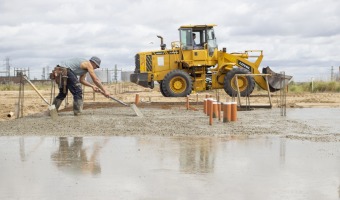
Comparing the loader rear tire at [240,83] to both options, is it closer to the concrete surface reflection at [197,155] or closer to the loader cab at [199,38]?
the loader cab at [199,38]

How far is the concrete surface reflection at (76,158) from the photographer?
841 cm

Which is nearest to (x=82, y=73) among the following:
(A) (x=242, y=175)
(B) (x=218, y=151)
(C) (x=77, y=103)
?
(C) (x=77, y=103)

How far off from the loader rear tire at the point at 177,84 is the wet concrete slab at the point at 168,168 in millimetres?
16970

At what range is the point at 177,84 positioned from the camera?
96.3 feet

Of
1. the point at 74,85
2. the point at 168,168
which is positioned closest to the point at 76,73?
the point at 74,85

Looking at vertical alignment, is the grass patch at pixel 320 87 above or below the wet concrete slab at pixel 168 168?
above

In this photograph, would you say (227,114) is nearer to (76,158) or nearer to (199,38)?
(76,158)

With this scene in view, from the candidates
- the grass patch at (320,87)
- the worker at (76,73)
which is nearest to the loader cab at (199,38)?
the worker at (76,73)

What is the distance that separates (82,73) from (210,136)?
19.6ft

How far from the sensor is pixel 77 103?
56.8 ft

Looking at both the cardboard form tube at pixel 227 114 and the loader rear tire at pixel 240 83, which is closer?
the cardboard form tube at pixel 227 114

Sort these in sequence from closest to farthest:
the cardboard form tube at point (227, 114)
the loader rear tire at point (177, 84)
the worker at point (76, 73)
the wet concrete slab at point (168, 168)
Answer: the wet concrete slab at point (168, 168)
the cardboard form tube at point (227, 114)
the worker at point (76, 73)
the loader rear tire at point (177, 84)

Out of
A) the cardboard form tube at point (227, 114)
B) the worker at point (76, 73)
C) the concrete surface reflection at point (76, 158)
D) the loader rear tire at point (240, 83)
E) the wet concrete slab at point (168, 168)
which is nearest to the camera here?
the wet concrete slab at point (168, 168)

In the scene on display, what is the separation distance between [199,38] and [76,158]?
2095 centimetres
